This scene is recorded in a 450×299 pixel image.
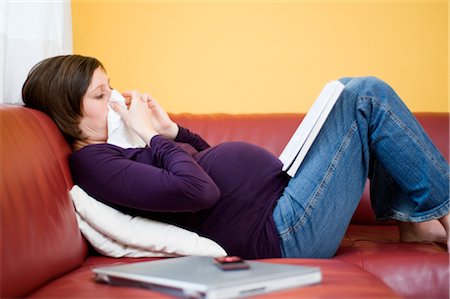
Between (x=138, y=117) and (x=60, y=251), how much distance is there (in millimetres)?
461

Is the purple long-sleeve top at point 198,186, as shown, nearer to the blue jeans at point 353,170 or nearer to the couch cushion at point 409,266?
the blue jeans at point 353,170

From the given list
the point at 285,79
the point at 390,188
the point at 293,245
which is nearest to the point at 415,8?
the point at 285,79

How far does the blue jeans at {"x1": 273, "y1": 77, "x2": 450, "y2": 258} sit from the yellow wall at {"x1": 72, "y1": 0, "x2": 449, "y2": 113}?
795 mm

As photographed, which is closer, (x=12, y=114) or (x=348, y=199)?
(x=12, y=114)

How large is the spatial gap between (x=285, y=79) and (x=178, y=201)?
1.10 m

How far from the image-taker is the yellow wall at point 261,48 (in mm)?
2229

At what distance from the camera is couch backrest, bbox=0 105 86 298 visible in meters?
0.99

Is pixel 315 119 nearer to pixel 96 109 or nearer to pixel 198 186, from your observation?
pixel 198 186

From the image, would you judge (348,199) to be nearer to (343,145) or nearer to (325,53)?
(343,145)

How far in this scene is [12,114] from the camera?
1.24 metres

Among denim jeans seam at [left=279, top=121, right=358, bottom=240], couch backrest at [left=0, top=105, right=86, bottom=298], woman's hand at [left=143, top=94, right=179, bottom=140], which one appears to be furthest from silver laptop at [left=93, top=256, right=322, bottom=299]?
woman's hand at [left=143, top=94, right=179, bottom=140]

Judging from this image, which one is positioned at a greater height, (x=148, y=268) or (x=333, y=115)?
(x=333, y=115)

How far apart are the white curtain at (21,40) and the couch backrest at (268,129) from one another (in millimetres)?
503

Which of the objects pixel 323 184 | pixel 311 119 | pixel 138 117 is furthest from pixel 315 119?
pixel 138 117
